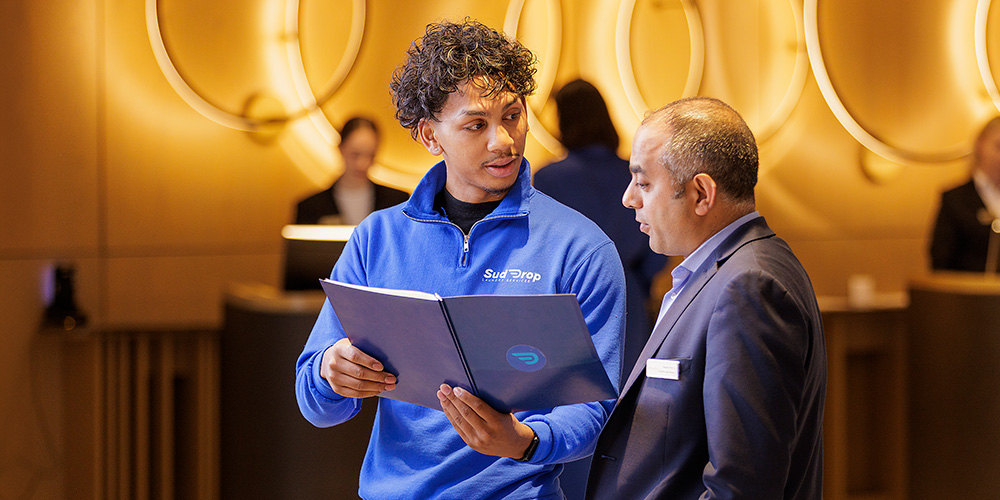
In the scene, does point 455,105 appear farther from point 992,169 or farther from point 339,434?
point 992,169

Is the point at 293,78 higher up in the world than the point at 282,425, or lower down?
higher up

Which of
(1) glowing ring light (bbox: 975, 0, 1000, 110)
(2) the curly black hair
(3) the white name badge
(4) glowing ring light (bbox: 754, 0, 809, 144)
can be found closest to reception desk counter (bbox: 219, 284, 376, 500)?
(2) the curly black hair

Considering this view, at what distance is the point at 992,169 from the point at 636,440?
11.6 ft

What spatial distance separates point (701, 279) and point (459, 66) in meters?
0.57

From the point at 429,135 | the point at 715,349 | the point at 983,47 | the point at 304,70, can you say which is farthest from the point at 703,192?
the point at 983,47

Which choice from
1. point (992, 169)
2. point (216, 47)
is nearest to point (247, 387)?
point (216, 47)

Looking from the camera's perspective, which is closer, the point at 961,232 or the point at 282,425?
the point at 282,425

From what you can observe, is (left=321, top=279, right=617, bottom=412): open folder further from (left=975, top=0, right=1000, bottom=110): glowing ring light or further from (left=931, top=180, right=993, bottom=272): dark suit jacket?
(left=975, top=0, right=1000, bottom=110): glowing ring light

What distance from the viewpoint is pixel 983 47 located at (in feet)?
17.5

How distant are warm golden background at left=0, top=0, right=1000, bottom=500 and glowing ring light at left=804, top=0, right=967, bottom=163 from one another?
0.04 ft

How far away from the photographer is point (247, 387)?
11.4 feet

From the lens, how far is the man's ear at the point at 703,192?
1.43 m

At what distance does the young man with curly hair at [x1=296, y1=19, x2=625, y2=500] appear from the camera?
1.53m

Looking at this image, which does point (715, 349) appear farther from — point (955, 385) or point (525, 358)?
point (955, 385)
